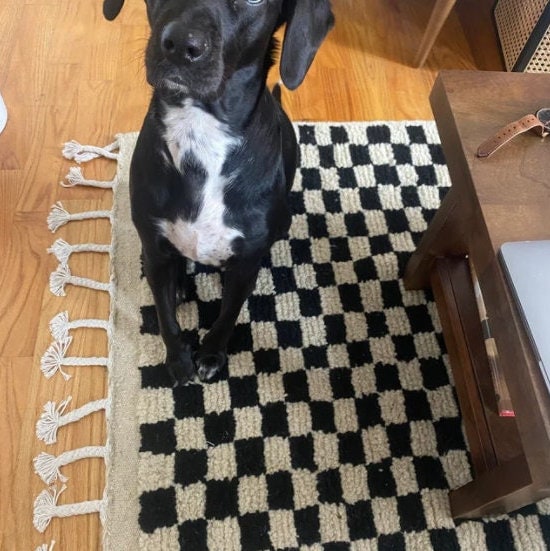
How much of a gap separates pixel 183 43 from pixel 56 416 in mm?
832

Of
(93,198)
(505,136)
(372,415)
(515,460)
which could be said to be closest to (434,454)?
(372,415)

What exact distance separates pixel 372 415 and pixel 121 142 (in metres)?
0.98

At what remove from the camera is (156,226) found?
1.00 metres

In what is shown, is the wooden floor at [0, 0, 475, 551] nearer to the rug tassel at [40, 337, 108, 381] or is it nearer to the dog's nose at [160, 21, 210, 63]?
the rug tassel at [40, 337, 108, 381]

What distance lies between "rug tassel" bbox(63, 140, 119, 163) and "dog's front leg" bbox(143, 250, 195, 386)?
0.49 metres

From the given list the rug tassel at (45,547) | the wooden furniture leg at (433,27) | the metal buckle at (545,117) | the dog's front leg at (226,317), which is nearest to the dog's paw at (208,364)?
the dog's front leg at (226,317)

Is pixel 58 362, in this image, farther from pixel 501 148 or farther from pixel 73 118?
pixel 501 148

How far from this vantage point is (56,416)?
3.95 ft

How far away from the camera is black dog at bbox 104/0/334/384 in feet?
2.55

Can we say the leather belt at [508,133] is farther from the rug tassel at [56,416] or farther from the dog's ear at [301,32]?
the rug tassel at [56,416]

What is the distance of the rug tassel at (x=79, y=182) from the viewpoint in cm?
150

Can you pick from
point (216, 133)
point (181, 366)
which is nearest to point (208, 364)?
point (181, 366)

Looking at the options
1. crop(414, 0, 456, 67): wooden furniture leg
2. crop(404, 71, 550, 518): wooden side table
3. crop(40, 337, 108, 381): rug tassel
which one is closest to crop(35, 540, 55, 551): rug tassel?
crop(40, 337, 108, 381): rug tassel

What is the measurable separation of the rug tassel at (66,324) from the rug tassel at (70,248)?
0.16 metres
